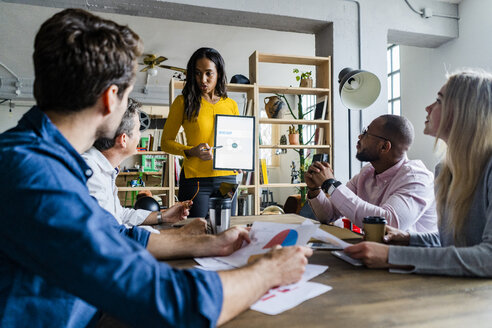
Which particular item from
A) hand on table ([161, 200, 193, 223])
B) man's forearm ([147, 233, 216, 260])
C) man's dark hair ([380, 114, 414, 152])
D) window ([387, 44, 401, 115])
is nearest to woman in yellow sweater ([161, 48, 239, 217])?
hand on table ([161, 200, 193, 223])

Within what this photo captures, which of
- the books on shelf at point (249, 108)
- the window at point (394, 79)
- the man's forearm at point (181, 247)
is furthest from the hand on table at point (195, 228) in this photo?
the window at point (394, 79)

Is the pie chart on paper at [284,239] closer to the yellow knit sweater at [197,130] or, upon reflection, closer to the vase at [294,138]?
the yellow knit sweater at [197,130]

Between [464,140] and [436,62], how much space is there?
473 centimetres

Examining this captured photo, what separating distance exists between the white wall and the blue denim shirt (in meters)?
3.86

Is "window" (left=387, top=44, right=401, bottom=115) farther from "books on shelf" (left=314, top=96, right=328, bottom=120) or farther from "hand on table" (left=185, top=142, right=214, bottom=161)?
"hand on table" (left=185, top=142, right=214, bottom=161)

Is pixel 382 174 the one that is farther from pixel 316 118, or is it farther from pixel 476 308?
pixel 316 118

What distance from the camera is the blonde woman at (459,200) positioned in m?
0.94

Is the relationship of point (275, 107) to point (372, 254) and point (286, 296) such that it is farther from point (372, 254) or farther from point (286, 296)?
point (286, 296)

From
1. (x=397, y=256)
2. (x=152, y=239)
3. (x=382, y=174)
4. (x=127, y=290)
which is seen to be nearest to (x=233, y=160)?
(x=382, y=174)

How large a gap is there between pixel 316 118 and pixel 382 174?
8.00 ft

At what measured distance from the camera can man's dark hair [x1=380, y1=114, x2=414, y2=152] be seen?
1.99m

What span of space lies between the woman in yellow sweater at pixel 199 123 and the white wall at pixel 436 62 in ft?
8.28

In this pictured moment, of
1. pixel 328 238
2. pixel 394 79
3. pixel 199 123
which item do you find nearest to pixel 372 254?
pixel 328 238

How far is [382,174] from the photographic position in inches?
80.5
